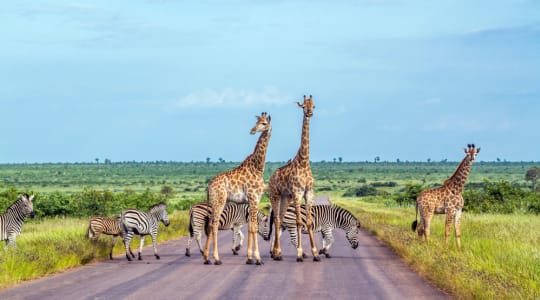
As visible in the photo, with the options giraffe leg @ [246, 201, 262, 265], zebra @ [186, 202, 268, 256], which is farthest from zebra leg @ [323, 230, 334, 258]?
zebra @ [186, 202, 268, 256]

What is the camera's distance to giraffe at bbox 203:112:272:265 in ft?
66.2

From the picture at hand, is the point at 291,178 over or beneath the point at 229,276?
over

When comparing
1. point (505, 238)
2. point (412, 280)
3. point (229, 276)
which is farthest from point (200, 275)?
point (505, 238)

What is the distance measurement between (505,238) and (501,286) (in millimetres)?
13494

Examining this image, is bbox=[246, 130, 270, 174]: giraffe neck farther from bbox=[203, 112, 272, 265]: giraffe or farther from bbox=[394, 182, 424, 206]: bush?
bbox=[394, 182, 424, 206]: bush

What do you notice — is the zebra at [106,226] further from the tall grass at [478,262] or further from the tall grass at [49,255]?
the tall grass at [478,262]

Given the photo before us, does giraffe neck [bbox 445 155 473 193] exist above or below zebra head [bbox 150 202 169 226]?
above

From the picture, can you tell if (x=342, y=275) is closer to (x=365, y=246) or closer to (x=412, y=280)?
(x=412, y=280)

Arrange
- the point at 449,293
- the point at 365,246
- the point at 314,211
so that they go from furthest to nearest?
the point at 365,246 < the point at 314,211 < the point at 449,293

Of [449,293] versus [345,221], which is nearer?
[449,293]

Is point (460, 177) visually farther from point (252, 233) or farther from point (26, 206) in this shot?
point (26, 206)

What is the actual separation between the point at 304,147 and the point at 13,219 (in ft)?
24.5

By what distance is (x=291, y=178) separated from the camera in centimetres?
2069

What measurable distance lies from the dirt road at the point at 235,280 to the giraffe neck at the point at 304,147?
231 centimetres
